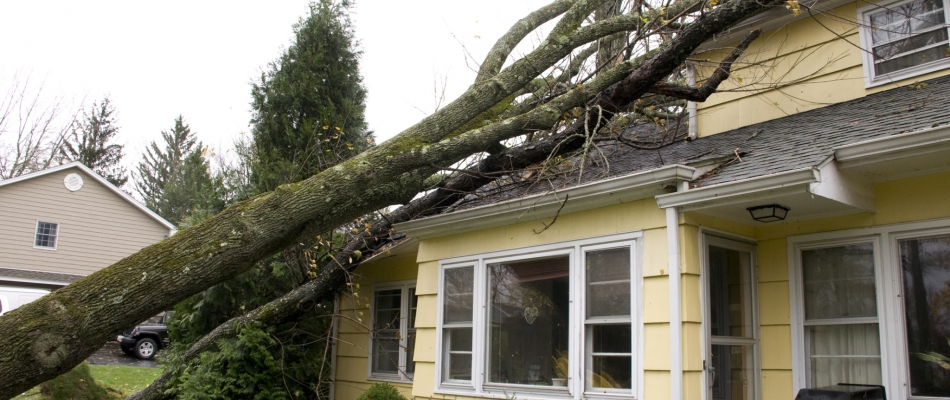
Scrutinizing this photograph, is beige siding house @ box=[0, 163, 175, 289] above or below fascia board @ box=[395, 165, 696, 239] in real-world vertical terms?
above

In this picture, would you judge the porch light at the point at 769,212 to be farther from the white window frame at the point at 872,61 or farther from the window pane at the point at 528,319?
the white window frame at the point at 872,61

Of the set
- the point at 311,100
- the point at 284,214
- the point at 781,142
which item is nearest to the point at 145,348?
the point at 311,100

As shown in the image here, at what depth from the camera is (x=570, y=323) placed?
6.01 m

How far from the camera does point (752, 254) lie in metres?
5.86

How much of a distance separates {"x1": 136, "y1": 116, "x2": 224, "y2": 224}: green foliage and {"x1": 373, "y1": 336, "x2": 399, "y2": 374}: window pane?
29.6 meters

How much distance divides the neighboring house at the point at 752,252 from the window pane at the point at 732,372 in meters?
0.01

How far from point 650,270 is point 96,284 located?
4065 mm

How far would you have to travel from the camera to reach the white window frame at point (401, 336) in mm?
Answer: 9375

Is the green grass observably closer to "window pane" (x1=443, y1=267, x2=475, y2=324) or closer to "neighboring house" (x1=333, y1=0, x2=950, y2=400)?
"window pane" (x1=443, y1=267, x2=475, y2=324)

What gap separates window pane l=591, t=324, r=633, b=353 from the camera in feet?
18.4

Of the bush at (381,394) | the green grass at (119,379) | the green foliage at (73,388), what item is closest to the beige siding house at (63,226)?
the green grass at (119,379)

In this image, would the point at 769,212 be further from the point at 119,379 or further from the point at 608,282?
the point at 119,379

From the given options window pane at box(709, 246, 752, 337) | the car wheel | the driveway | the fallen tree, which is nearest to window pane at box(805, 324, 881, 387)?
window pane at box(709, 246, 752, 337)

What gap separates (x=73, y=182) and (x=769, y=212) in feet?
83.1
